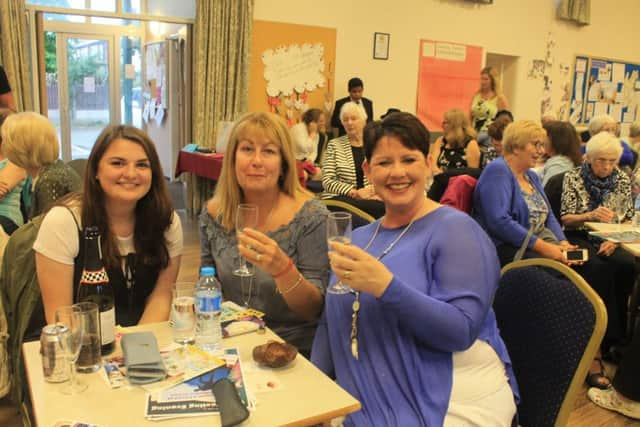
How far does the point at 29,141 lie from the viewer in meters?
2.87

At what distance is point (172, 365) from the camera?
4.62 feet

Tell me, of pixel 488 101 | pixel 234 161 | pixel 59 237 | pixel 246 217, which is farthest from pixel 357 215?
pixel 488 101

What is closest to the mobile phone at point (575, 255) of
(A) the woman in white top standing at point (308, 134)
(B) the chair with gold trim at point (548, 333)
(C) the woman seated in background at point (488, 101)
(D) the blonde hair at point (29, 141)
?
(B) the chair with gold trim at point (548, 333)

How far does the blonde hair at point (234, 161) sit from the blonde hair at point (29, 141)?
4.27ft

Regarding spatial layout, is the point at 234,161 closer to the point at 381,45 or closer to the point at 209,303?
the point at 209,303

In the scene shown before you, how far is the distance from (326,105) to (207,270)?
20.0ft

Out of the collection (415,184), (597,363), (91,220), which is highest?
(415,184)

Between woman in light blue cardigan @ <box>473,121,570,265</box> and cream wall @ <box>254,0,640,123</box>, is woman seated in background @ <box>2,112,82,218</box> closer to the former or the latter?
woman in light blue cardigan @ <box>473,121,570,265</box>

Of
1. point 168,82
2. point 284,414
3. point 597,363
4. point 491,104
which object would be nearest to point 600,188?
point 597,363

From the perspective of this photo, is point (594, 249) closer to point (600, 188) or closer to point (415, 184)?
point (600, 188)

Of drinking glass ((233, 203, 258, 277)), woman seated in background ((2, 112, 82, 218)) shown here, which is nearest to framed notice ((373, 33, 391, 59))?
woman seated in background ((2, 112, 82, 218))

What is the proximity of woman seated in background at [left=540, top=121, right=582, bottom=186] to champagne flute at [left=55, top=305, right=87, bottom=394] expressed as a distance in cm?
356

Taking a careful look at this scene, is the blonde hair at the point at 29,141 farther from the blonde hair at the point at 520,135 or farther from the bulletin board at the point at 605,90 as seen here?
the bulletin board at the point at 605,90

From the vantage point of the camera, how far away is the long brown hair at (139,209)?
6.15ft
